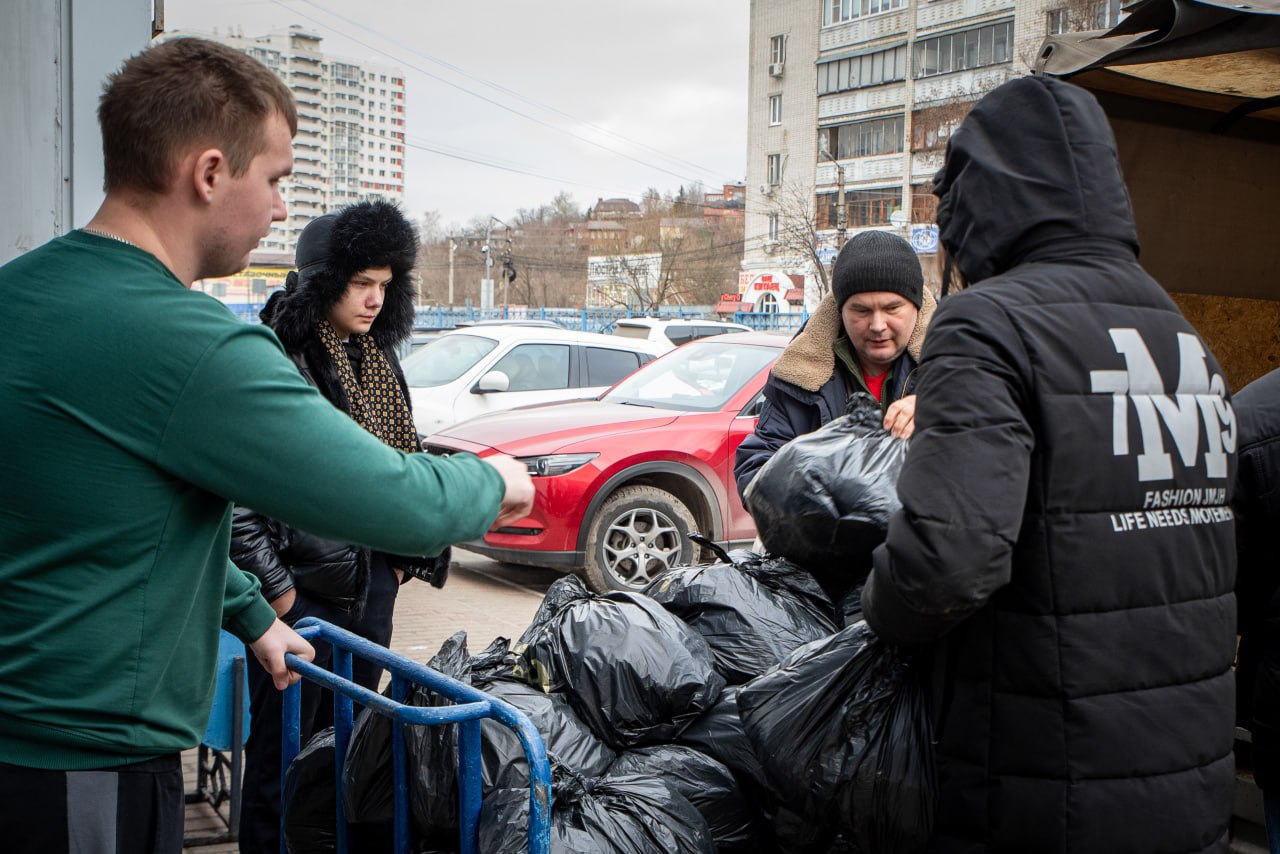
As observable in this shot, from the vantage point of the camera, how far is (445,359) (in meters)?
10.8

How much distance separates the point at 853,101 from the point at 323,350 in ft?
205

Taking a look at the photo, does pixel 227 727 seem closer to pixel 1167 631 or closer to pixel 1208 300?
pixel 1167 631

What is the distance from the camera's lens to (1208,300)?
16.0 ft

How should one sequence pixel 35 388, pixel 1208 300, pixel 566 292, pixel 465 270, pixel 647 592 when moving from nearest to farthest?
1. pixel 35 388
2. pixel 647 592
3. pixel 1208 300
4. pixel 566 292
5. pixel 465 270

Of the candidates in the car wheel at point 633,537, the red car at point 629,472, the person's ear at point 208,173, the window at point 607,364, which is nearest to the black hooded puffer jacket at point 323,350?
the person's ear at point 208,173

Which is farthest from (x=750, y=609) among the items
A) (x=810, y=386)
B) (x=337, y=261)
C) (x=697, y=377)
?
(x=697, y=377)

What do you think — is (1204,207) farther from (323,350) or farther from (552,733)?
(552,733)

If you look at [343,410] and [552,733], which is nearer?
[552,733]

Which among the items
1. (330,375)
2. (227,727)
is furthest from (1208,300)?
(227,727)

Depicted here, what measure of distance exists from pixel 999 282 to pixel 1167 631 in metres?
0.66

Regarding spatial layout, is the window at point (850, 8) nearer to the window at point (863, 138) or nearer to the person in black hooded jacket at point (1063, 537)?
the window at point (863, 138)

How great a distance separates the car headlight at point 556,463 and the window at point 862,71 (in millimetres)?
56224

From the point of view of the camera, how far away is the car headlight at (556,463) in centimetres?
750

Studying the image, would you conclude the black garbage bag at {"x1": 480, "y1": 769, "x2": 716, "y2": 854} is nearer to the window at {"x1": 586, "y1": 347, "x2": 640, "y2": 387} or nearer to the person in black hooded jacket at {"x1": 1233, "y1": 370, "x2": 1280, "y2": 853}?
the person in black hooded jacket at {"x1": 1233, "y1": 370, "x2": 1280, "y2": 853}
